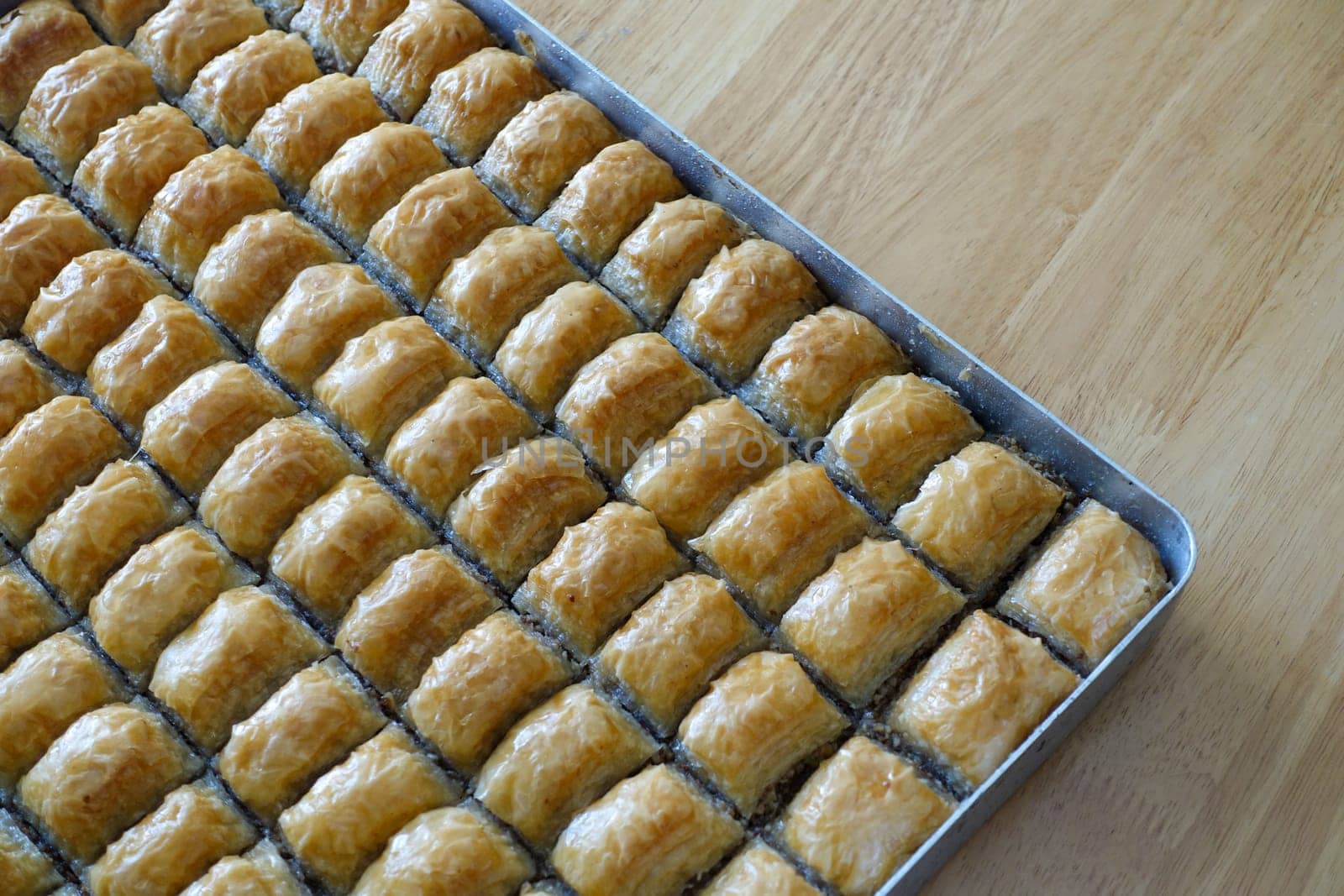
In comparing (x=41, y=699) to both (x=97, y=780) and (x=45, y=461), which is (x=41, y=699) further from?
(x=45, y=461)

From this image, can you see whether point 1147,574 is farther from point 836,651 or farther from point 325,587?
point 325,587

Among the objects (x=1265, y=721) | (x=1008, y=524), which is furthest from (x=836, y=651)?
(x=1265, y=721)

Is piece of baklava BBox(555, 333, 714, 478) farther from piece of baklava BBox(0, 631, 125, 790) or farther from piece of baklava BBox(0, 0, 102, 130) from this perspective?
piece of baklava BBox(0, 0, 102, 130)

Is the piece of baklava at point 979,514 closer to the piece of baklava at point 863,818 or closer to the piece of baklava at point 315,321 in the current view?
the piece of baklava at point 863,818

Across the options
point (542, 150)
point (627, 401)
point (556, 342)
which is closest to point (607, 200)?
point (542, 150)

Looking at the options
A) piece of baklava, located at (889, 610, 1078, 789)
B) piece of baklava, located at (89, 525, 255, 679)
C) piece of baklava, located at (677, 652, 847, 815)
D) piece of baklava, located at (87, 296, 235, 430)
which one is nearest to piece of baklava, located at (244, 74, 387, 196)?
piece of baklava, located at (87, 296, 235, 430)
